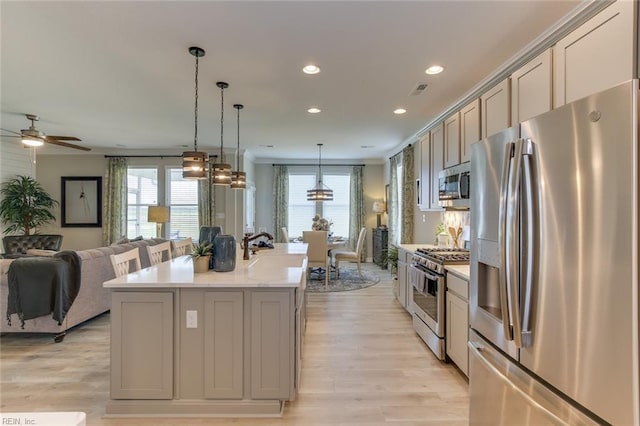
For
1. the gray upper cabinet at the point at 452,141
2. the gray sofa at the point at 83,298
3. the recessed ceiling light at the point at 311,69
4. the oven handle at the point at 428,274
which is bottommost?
the gray sofa at the point at 83,298

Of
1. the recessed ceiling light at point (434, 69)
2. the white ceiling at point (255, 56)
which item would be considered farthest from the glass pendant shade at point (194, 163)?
the recessed ceiling light at point (434, 69)

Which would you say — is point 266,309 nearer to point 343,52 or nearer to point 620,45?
point 343,52

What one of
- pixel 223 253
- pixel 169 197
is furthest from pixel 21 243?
pixel 223 253

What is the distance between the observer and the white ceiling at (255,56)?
220cm

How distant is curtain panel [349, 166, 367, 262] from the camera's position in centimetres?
880

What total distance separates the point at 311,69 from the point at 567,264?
269 cm

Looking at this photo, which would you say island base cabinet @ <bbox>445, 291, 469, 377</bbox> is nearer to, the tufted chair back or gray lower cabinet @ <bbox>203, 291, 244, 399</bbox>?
gray lower cabinet @ <bbox>203, 291, 244, 399</bbox>

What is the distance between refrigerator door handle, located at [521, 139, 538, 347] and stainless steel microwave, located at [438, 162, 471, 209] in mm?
1627

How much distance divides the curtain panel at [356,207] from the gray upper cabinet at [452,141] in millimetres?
4969

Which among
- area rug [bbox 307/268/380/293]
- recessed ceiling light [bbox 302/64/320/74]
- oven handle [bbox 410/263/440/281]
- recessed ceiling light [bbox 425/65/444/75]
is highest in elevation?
recessed ceiling light [bbox 425/65/444/75]

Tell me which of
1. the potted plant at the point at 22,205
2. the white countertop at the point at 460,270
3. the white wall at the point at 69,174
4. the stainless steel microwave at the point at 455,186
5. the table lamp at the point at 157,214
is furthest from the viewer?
the white wall at the point at 69,174

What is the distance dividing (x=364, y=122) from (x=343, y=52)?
2352 mm

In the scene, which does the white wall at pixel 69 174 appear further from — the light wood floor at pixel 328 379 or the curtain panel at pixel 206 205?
the light wood floor at pixel 328 379

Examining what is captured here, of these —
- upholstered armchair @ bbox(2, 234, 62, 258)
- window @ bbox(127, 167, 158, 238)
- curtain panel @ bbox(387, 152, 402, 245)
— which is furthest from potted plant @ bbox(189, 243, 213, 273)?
window @ bbox(127, 167, 158, 238)
